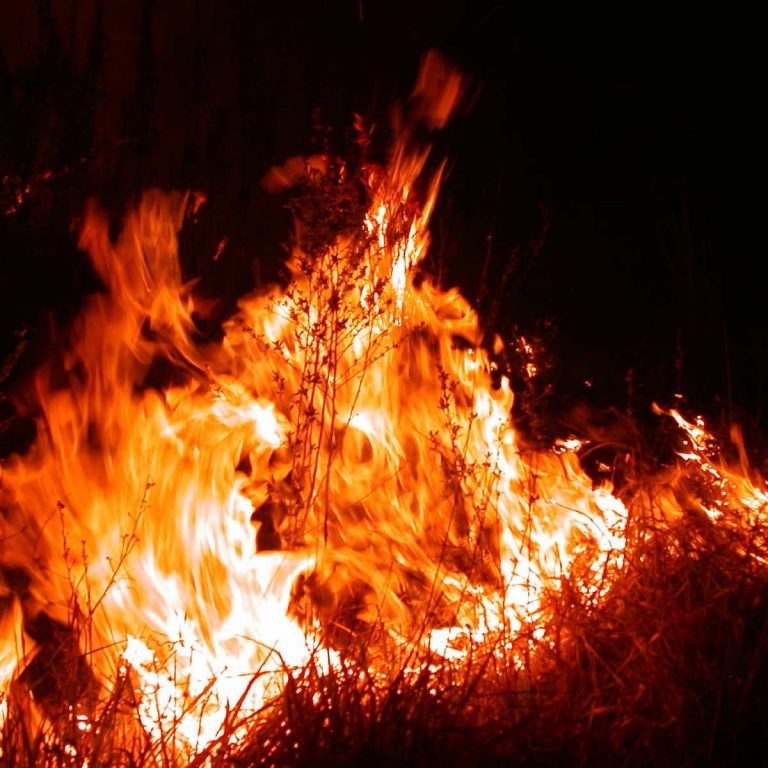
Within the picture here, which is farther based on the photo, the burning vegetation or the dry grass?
the burning vegetation

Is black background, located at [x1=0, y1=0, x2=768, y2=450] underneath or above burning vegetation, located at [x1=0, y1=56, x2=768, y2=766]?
above

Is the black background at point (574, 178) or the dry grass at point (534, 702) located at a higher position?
the black background at point (574, 178)

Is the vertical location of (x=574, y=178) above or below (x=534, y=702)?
above

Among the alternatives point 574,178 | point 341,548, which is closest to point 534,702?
point 341,548

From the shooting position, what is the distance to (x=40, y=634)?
336 centimetres

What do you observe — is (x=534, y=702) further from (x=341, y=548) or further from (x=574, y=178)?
(x=574, y=178)

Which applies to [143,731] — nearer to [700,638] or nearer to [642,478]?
[700,638]

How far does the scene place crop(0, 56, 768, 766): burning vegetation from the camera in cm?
242

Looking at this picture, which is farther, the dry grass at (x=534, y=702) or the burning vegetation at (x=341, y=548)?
the burning vegetation at (x=341, y=548)

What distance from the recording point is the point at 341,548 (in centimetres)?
345

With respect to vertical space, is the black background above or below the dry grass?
above

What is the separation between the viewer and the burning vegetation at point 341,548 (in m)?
2.42

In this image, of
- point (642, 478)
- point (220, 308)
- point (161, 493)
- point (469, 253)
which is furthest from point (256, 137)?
point (642, 478)

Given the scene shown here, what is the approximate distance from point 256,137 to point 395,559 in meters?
2.59
